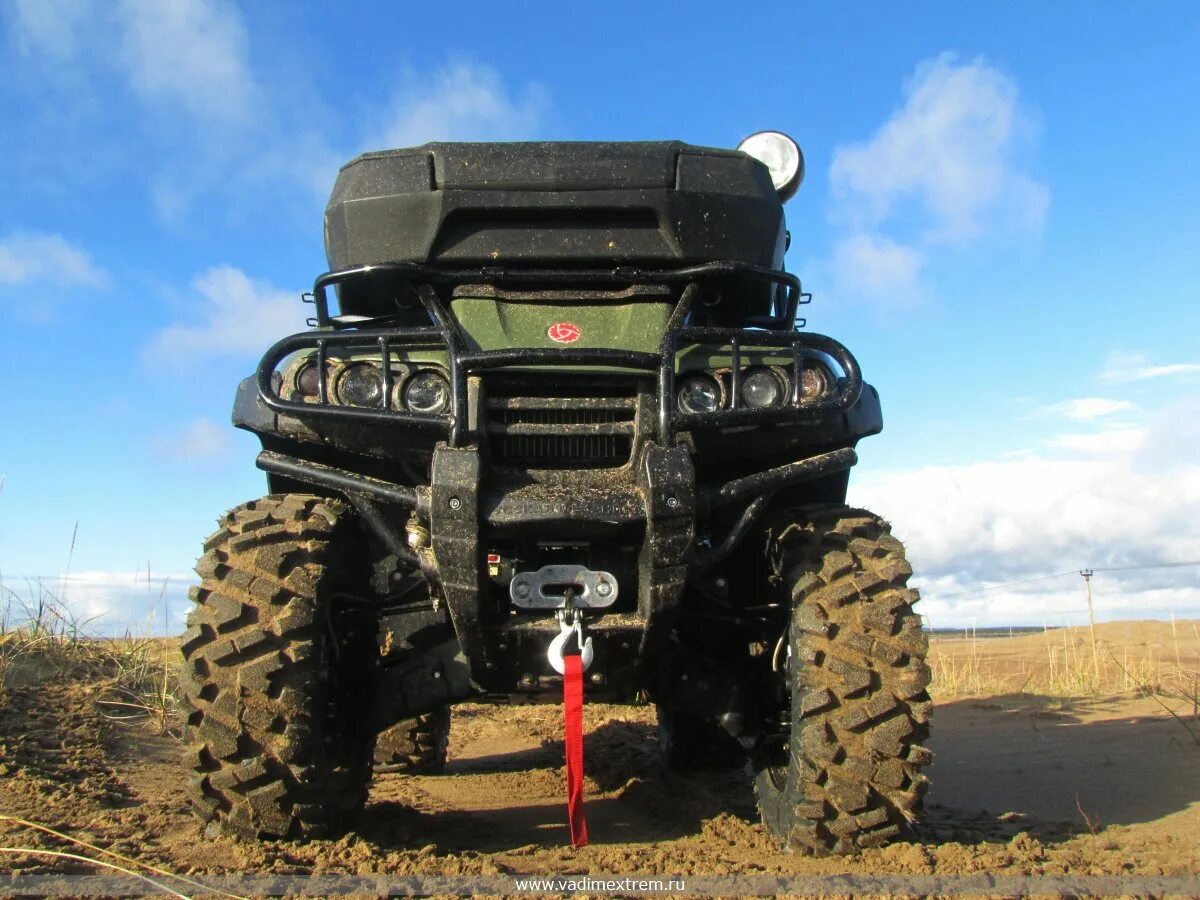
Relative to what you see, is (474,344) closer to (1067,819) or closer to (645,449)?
(645,449)

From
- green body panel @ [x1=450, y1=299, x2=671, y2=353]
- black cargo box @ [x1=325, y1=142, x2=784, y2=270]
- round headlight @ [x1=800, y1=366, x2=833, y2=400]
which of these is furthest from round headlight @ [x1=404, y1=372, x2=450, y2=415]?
round headlight @ [x1=800, y1=366, x2=833, y2=400]

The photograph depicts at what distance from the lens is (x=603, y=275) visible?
446 centimetres

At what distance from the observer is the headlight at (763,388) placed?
3.99 meters

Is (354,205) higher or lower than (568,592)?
higher

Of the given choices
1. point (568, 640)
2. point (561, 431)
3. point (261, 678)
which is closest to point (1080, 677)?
point (568, 640)

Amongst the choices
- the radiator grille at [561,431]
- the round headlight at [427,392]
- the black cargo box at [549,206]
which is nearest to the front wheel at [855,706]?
the radiator grille at [561,431]

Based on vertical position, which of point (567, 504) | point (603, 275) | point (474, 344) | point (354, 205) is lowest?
point (567, 504)

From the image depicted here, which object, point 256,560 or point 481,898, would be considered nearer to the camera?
point 481,898

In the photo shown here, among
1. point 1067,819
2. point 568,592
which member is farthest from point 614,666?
point 1067,819

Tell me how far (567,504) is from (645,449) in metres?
0.32

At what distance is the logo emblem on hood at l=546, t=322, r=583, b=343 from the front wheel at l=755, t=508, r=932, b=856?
1.24 m

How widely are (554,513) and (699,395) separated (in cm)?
80

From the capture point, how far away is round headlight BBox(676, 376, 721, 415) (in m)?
3.95

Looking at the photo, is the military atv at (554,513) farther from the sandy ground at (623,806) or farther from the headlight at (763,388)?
the sandy ground at (623,806)
